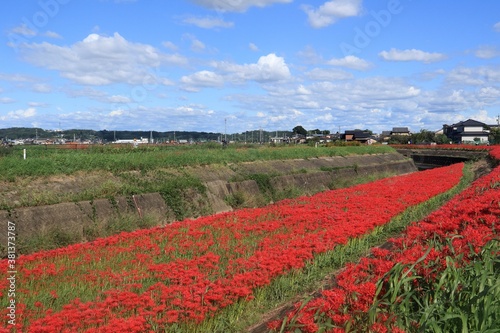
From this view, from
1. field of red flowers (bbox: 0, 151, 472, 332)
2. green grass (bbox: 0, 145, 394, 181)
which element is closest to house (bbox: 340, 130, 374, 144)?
green grass (bbox: 0, 145, 394, 181)

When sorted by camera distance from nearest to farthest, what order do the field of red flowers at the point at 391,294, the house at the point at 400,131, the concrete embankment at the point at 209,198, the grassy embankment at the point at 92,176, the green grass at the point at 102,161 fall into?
the field of red flowers at the point at 391,294 < the concrete embankment at the point at 209,198 < the grassy embankment at the point at 92,176 < the green grass at the point at 102,161 < the house at the point at 400,131

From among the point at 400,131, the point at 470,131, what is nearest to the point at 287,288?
the point at 470,131

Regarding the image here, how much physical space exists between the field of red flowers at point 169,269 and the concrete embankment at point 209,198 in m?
2.66

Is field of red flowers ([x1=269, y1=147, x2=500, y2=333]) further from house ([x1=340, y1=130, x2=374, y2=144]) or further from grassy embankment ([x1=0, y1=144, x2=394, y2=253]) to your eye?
house ([x1=340, y1=130, x2=374, y2=144])

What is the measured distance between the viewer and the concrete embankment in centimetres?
1198

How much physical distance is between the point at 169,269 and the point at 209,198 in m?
11.4

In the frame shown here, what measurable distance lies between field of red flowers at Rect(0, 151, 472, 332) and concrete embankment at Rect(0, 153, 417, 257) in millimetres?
2658

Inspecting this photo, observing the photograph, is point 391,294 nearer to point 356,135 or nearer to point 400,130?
point 356,135

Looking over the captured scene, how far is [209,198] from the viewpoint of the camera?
62.7 feet

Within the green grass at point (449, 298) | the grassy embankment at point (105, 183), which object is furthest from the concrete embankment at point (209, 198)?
the green grass at point (449, 298)

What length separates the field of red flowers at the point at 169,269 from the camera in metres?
5.64

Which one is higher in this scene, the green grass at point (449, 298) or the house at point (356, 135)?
the house at point (356, 135)

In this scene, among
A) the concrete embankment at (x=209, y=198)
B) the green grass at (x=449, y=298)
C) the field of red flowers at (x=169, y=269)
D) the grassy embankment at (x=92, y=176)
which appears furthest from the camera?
the grassy embankment at (x=92, y=176)

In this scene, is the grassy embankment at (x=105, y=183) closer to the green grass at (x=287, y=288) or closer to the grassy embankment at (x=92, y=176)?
the grassy embankment at (x=92, y=176)
